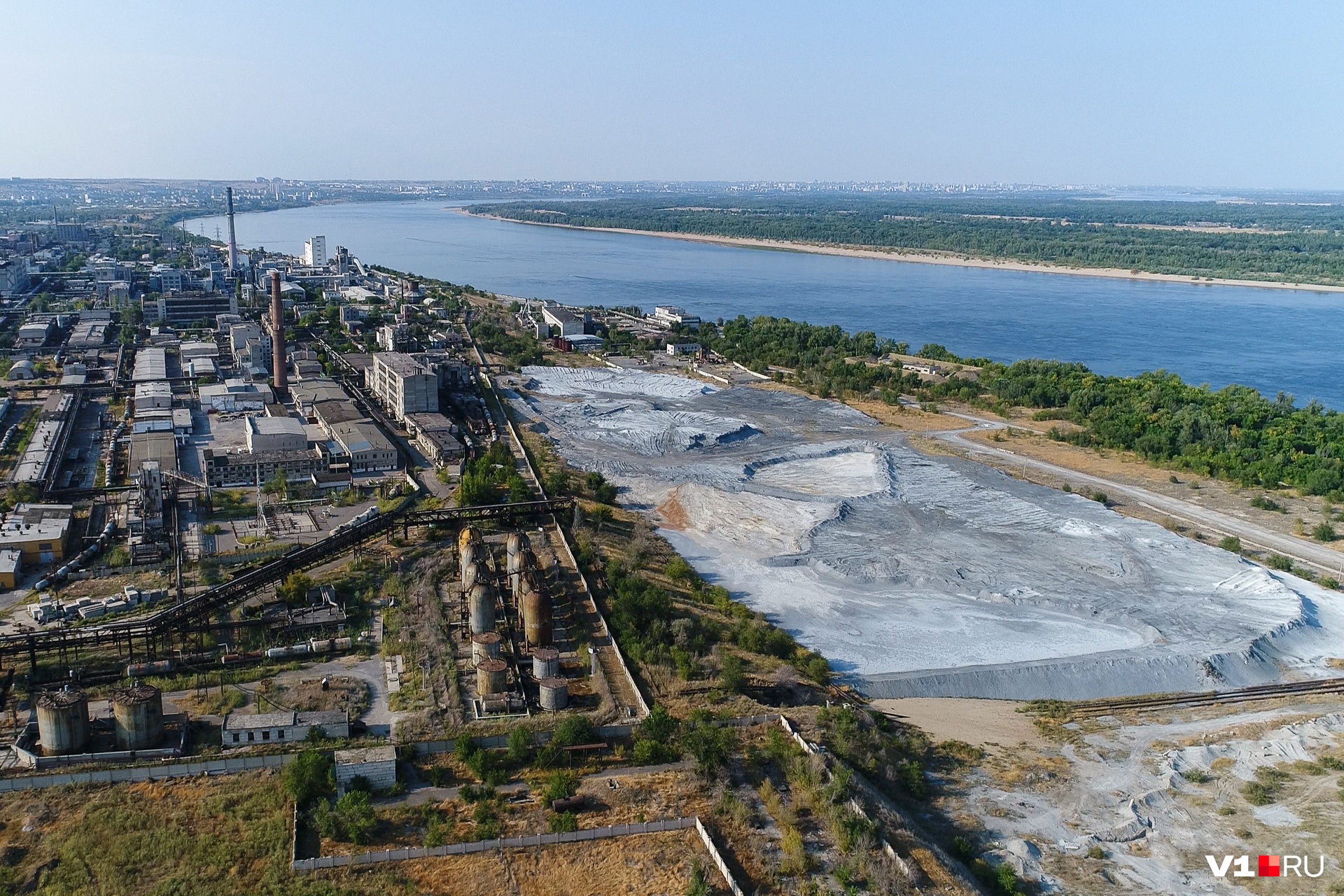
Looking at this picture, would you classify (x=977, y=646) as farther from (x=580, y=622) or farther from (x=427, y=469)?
(x=427, y=469)

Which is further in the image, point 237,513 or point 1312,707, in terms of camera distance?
point 237,513

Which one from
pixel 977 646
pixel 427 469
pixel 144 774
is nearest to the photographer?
pixel 144 774

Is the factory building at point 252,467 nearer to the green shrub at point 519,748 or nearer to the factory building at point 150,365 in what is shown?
the factory building at point 150,365

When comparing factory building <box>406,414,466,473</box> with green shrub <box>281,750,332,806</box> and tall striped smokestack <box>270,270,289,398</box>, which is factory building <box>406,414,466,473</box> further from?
green shrub <box>281,750,332,806</box>

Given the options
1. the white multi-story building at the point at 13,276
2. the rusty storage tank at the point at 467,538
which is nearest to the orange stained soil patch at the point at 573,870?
the rusty storage tank at the point at 467,538

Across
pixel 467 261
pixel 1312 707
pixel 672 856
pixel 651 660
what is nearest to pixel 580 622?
pixel 651 660

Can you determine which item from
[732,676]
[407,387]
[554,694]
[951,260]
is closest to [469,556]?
[554,694]
